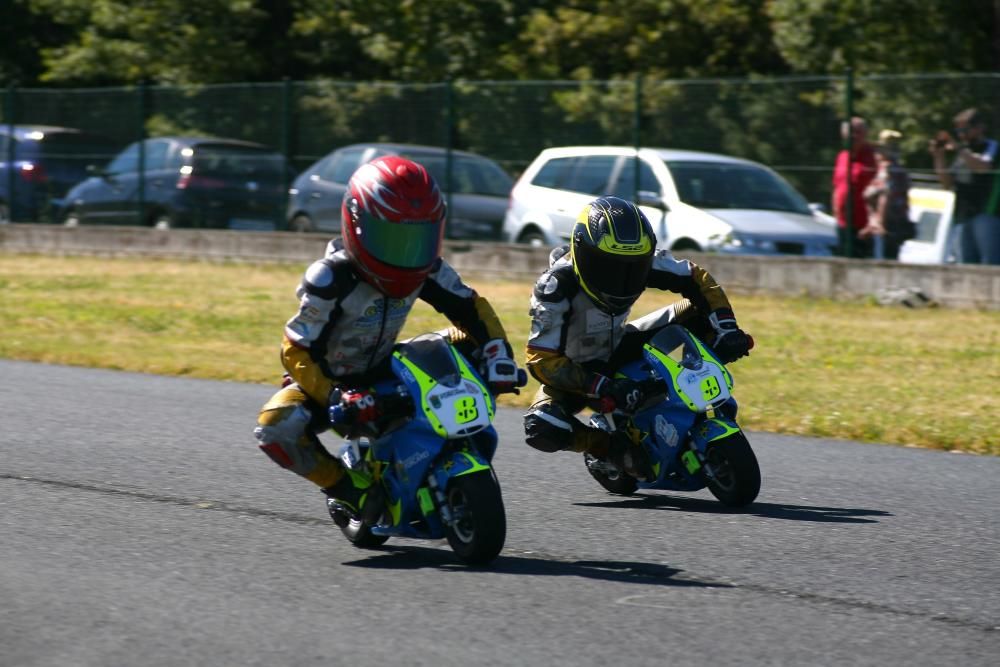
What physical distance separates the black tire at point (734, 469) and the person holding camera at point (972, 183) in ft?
31.7

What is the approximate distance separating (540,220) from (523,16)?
13.5 metres

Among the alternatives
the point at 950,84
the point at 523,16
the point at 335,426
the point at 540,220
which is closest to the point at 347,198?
the point at 335,426

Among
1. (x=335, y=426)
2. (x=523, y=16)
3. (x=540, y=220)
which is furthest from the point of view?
(x=523, y=16)

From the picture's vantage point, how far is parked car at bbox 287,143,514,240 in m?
20.6

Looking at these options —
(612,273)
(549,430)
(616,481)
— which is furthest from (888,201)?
(549,430)

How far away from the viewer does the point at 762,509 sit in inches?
298

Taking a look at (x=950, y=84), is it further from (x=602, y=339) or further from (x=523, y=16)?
(x=523, y=16)

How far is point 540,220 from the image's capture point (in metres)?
19.8

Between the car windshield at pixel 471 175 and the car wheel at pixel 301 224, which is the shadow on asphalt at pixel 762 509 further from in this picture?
the car wheel at pixel 301 224

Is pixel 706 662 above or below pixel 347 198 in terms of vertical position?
below

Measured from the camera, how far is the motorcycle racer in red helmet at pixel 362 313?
6.34 metres

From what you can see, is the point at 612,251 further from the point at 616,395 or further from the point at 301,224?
the point at 301,224

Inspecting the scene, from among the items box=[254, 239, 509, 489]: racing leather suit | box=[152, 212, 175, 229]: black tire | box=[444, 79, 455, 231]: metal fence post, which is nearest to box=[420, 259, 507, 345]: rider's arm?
box=[254, 239, 509, 489]: racing leather suit

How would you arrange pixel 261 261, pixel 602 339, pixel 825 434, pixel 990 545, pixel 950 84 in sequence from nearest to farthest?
pixel 990 545 < pixel 602 339 < pixel 825 434 < pixel 950 84 < pixel 261 261
